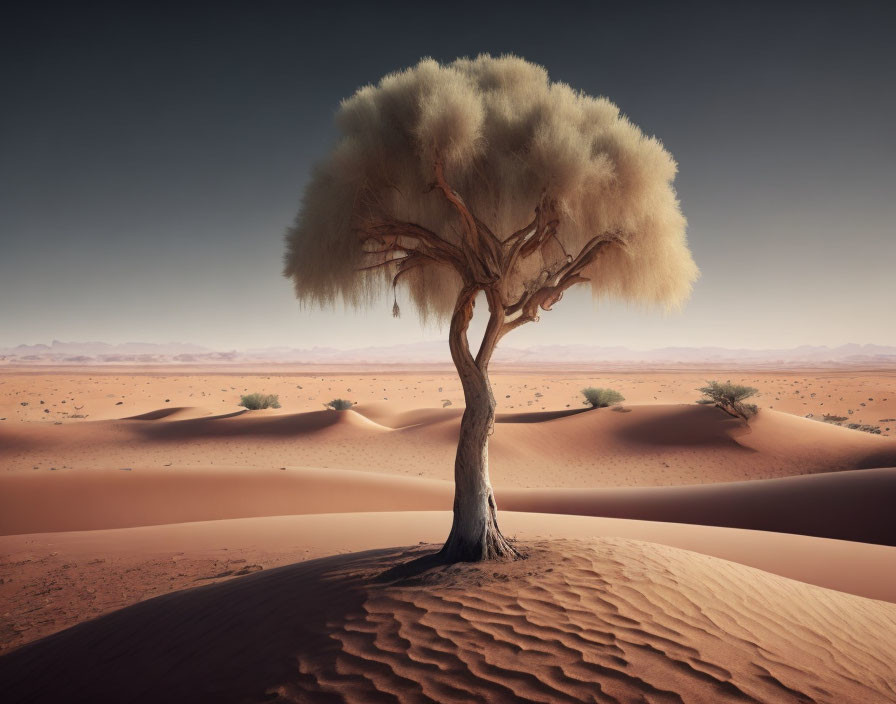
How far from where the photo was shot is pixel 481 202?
6.90 meters

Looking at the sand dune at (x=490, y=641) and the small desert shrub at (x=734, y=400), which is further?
the small desert shrub at (x=734, y=400)

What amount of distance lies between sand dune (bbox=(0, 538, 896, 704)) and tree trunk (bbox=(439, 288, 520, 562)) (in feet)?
1.62

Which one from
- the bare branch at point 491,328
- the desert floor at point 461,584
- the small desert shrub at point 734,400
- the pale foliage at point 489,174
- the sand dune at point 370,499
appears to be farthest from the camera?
the small desert shrub at point 734,400

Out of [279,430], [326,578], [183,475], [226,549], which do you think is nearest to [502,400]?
[279,430]

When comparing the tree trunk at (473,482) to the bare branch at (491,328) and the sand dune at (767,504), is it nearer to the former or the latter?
the bare branch at (491,328)

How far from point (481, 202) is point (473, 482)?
11.7 feet

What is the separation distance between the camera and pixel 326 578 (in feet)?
19.2

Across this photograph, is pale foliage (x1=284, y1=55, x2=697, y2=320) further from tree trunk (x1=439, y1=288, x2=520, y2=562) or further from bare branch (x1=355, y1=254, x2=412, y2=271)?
tree trunk (x1=439, y1=288, x2=520, y2=562)

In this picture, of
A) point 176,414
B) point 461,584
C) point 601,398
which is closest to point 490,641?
point 461,584

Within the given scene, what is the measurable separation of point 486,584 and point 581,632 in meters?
1.20

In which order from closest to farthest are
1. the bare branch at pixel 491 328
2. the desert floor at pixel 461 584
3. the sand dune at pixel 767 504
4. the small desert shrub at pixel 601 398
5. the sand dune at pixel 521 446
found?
the desert floor at pixel 461 584 < the bare branch at pixel 491 328 < the sand dune at pixel 767 504 < the sand dune at pixel 521 446 < the small desert shrub at pixel 601 398

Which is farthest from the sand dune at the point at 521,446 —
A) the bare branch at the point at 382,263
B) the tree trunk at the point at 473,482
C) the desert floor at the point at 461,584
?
the bare branch at the point at 382,263

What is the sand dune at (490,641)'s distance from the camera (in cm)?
373

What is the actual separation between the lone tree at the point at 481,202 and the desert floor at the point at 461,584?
188 centimetres
